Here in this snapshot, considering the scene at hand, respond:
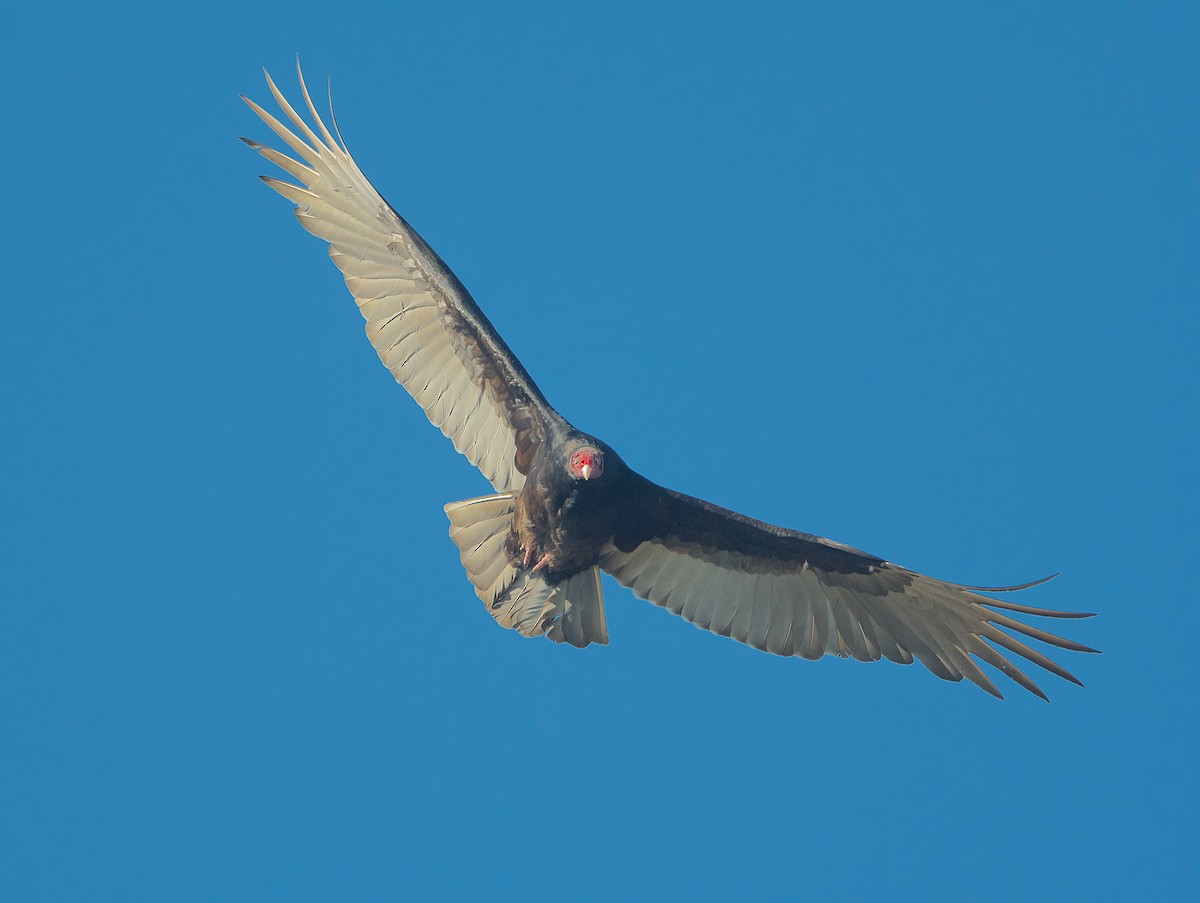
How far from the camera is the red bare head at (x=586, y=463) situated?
6.74m

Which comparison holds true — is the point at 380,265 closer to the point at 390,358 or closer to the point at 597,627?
the point at 390,358

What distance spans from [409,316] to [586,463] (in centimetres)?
170

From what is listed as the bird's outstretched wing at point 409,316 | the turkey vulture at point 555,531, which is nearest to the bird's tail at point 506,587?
the turkey vulture at point 555,531

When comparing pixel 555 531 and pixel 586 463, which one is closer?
pixel 586 463

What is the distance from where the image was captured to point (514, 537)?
24.1ft

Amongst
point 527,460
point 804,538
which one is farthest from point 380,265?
point 804,538

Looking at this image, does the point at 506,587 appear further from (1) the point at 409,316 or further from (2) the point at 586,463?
(1) the point at 409,316

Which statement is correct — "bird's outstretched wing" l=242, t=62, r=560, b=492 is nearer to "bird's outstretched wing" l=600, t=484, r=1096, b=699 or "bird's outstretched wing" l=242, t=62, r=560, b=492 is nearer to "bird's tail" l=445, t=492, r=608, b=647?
"bird's tail" l=445, t=492, r=608, b=647

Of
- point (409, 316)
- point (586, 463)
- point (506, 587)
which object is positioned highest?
point (409, 316)

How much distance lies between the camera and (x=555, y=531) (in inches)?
280

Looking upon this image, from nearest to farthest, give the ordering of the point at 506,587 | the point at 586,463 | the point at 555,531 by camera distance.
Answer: the point at 586,463 → the point at 555,531 → the point at 506,587

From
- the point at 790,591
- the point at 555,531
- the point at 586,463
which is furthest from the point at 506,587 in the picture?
the point at 790,591

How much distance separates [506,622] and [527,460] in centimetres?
101

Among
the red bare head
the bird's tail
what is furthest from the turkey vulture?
the red bare head
